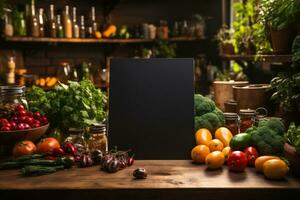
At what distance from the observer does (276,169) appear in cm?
147

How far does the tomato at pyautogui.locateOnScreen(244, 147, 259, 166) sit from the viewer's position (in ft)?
5.39

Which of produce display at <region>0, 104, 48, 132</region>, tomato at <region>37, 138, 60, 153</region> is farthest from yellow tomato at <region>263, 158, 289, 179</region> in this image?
produce display at <region>0, 104, 48, 132</region>

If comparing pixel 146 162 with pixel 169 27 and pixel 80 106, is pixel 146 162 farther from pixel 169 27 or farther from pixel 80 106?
pixel 169 27

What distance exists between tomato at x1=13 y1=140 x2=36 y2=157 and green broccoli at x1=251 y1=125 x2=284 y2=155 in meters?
0.91

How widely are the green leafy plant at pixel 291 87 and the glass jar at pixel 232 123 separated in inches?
8.5

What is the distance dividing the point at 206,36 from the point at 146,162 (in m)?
4.14

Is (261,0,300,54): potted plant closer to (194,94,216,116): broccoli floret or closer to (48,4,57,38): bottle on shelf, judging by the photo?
(194,94,216,116): broccoli floret

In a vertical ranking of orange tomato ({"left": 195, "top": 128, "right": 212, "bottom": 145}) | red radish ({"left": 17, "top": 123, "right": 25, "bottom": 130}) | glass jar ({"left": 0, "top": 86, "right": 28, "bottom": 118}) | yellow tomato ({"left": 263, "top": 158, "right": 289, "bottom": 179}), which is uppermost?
glass jar ({"left": 0, "top": 86, "right": 28, "bottom": 118})

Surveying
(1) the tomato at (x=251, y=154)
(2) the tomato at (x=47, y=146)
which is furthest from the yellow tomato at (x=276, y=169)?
(2) the tomato at (x=47, y=146)

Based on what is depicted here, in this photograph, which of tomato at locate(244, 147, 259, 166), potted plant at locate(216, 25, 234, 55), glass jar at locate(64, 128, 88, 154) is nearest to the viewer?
tomato at locate(244, 147, 259, 166)

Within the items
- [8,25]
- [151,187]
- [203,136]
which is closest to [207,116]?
[203,136]

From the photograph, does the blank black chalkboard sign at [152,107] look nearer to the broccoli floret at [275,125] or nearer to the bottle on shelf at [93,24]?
the broccoli floret at [275,125]

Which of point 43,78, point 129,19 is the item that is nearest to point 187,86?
point 43,78

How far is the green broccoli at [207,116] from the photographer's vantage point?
1.95 m
